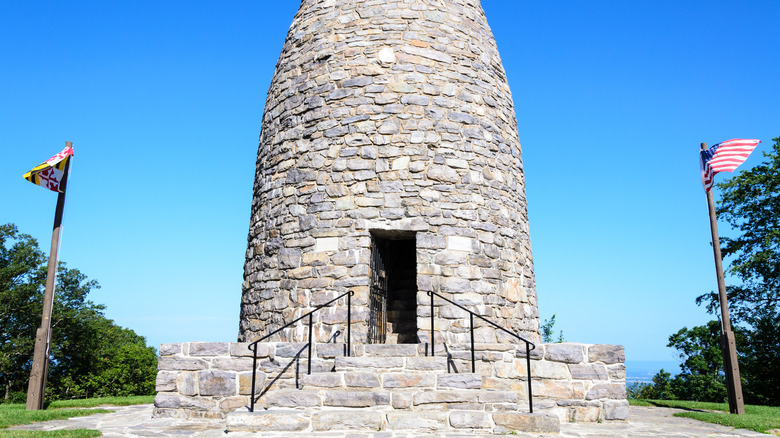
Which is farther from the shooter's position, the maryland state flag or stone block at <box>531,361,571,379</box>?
the maryland state flag

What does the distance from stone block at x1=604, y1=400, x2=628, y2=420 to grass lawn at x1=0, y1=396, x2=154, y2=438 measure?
595 centimetres

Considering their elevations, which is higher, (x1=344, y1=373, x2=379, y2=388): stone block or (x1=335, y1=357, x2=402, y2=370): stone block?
(x1=335, y1=357, x2=402, y2=370): stone block

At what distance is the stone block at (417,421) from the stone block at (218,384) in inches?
96.1

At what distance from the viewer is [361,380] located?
6.33 m

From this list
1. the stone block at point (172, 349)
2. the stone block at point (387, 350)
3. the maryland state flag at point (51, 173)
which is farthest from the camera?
the maryland state flag at point (51, 173)

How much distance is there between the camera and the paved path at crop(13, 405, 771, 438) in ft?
18.1

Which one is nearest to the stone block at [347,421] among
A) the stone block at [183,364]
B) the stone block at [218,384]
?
the stone block at [218,384]

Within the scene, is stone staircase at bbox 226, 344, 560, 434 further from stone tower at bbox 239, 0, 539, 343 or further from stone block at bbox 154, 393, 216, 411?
stone tower at bbox 239, 0, 539, 343

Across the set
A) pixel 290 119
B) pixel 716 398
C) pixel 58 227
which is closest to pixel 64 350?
pixel 58 227

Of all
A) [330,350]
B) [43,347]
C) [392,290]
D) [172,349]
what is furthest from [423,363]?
[43,347]

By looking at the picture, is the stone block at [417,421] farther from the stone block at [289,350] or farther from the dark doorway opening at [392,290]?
the dark doorway opening at [392,290]

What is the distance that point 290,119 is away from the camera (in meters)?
9.77

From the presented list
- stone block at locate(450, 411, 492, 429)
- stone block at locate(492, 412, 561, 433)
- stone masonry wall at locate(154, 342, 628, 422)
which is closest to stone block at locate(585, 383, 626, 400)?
stone masonry wall at locate(154, 342, 628, 422)

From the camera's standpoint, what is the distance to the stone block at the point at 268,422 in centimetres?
564
